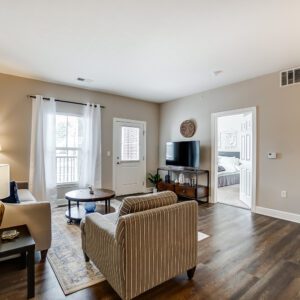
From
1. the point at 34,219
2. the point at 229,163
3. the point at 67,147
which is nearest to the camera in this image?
the point at 34,219

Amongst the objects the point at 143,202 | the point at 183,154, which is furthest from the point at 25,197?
the point at 183,154

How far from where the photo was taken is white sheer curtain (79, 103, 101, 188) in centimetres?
477

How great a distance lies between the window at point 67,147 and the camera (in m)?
4.60

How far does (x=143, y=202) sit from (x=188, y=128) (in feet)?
12.9

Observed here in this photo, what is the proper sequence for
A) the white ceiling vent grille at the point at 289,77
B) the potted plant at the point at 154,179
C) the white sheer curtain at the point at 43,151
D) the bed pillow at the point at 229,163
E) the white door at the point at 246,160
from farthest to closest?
the bed pillow at the point at 229,163 < the potted plant at the point at 154,179 < the white door at the point at 246,160 < the white sheer curtain at the point at 43,151 < the white ceiling vent grille at the point at 289,77

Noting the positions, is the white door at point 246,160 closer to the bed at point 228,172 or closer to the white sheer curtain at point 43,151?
the bed at point 228,172

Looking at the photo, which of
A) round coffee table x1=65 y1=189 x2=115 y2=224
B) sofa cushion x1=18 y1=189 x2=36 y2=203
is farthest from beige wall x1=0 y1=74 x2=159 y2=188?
round coffee table x1=65 y1=189 x2=115 y2=224

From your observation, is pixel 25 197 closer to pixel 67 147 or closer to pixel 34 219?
pixel 34 219

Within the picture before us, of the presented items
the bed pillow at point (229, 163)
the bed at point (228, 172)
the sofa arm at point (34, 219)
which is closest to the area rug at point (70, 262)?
the sofa arm at point (34, 219)

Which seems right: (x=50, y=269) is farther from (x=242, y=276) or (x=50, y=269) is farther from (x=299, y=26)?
(x=299, y=26)

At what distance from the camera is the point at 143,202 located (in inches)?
68.6

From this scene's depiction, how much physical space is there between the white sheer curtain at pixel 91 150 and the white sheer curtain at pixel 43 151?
2.13 feet

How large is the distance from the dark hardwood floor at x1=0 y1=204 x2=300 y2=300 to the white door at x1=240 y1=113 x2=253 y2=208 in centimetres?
154

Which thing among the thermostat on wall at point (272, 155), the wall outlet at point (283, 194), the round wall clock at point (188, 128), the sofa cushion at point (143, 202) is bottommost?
the wall outlet at point (283, 194)
